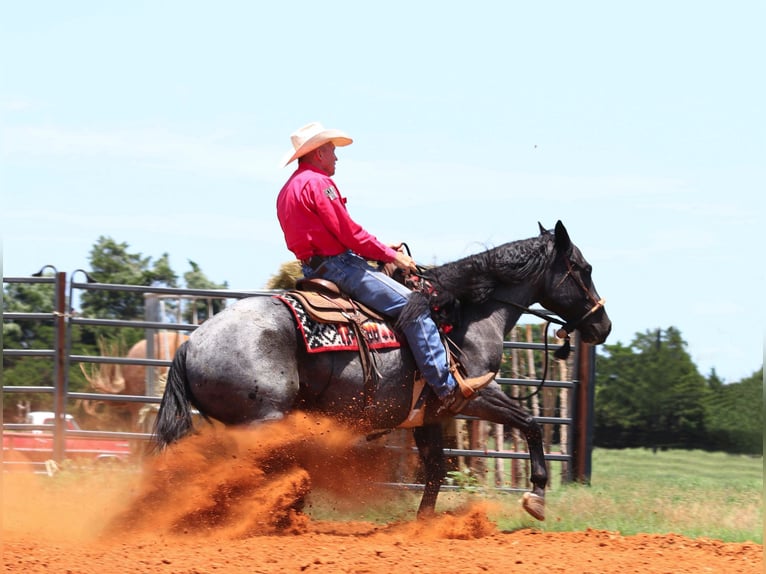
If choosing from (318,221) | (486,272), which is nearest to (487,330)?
(486,272)

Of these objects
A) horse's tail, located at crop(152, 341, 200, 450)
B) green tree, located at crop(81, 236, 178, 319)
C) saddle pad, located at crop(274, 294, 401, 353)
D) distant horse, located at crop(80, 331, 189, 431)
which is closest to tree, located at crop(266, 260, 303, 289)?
distant horse, located at crop(80, 331, 189, 431)

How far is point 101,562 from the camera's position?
5664 millimetres

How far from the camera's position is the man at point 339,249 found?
7.21 m

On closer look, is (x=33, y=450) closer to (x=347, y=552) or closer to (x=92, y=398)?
(x=92, y=398)

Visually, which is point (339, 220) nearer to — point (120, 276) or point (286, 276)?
point (286, 276)

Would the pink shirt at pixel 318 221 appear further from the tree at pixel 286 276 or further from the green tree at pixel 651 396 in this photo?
the green tree at pixel 651 396

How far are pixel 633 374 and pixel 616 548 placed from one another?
11857 millimetres

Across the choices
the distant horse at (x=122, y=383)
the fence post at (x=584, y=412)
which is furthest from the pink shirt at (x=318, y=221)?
the distant horse at (x=122, y=383)

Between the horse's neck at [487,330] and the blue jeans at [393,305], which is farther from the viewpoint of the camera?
the horse's neck at [487,330]

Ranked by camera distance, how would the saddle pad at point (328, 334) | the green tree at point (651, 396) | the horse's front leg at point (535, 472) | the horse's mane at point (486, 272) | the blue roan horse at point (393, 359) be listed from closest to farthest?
the blue roan horse at point (393, 359), the saddle pad at point (328, 334), the horse's front leg at point (535, 472), the horse's mane at point (486, 272), the green tree at point (651, 396)

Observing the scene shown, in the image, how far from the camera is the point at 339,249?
24.2 feet

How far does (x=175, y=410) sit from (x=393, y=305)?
5.51 feet

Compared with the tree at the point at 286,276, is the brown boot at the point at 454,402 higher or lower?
lower

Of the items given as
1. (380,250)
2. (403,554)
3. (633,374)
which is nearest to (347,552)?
(403,554)
